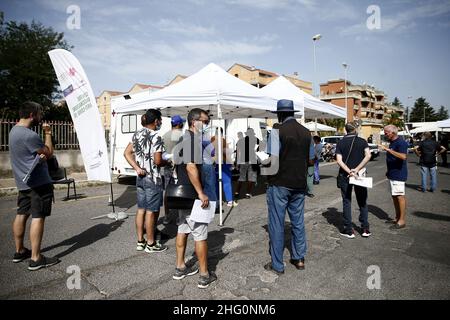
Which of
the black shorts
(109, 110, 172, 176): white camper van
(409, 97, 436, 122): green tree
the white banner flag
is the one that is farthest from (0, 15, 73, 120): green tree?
(409, 97, 436, 122): green tree

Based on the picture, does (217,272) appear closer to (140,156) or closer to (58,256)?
(140,156)

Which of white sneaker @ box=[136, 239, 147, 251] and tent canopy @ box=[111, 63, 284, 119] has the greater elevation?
tent canopy @ box=[111, 63, 284, 119]

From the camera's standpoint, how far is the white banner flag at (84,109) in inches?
231

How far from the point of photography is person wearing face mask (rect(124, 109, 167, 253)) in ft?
14.1

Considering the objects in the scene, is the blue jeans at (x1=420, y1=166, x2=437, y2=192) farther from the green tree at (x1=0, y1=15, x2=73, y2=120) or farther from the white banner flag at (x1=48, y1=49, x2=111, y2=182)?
the green tree at (x1=0, y1=15, x2=73, y2=120)

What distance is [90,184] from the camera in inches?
433

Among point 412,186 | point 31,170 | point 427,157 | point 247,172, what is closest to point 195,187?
point 31,170

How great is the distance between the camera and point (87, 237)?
16.3 feet

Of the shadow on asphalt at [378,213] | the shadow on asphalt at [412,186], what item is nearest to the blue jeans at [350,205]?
the shadow on asphalt at [378,213]

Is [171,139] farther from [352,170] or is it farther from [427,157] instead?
[427,157]

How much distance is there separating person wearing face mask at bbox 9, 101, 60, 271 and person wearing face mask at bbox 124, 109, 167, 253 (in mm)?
1142

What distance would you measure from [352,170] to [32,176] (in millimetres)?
4721

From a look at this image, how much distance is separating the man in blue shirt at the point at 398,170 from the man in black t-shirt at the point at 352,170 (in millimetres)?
794

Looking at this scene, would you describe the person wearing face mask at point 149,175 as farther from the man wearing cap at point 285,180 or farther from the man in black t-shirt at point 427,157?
the man in black t-shirt at point 427,157
